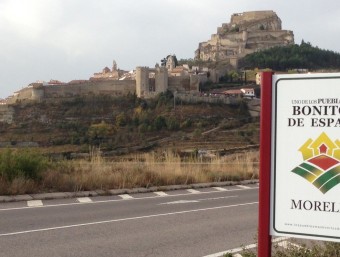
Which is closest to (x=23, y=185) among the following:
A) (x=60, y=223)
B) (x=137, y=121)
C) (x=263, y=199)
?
(x=60, y=223)

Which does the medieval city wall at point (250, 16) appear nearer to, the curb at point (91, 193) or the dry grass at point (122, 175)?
the dry grass at point (122, 175)

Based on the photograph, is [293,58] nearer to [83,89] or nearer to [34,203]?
[83,89]

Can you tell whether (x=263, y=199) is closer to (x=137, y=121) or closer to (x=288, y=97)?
(x=288, y=97)

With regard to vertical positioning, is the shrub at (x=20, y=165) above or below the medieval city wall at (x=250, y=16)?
below

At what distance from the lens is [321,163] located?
2.97 metres

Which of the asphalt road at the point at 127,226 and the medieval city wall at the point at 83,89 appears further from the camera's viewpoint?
the medieval city wall at the point at 83,89

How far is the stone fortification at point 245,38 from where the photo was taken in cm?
15212

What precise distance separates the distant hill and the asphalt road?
4939 inches

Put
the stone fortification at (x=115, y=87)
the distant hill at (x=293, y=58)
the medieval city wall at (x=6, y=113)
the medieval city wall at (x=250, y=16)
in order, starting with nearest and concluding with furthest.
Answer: the medieval city wall at (x=6, y=113) < the stone fortification at (x=115, y=87) < the distant hill at (x=293, y=58) < the medieval city wall at (x=250, y=16)

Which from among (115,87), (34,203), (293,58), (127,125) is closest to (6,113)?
(115,87)

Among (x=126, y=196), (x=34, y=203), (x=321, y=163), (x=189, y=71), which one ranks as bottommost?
(x=126, y=196)

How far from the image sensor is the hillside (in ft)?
262

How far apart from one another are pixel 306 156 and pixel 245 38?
158 m

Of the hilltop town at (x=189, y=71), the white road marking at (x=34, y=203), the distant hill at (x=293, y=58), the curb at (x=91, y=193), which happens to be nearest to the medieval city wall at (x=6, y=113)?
the hilltop town at (x=189, y=71)
